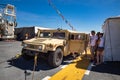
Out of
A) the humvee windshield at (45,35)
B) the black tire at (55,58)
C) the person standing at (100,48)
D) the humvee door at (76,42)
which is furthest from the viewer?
the humvee windshield at (45,35)

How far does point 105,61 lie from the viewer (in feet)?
24.6

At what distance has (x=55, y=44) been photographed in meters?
5.87

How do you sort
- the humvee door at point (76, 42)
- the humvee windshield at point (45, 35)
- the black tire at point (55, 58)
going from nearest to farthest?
1. the black tire at point (55, 58)
2. the humvee door at point (76, 42)
3. the humvee windshield at point (45, 35)

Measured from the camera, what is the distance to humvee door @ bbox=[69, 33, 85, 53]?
23.1ft

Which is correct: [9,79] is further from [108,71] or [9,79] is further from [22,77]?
[108,71]

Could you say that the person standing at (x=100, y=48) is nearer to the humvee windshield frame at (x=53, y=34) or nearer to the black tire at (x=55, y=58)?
the humvee windshield frame at (x=53, y=34)

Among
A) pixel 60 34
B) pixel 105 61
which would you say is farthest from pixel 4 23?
pixel 105 61

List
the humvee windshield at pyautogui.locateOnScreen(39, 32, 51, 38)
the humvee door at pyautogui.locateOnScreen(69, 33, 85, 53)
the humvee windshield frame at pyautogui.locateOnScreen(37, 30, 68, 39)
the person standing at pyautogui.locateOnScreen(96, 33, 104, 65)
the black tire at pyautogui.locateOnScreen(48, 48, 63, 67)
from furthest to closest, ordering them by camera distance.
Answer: the humvee windshield at pyautogui.locateOnScreen(39, 32, 51, 38)
the humvee door at pyautogui.locateOnScreen(69, 33, 85, 53)
the humvee windshield frame at pyautogui.locateOnScreen(37, 30, 68, 39)
the person standing at pyautogui.locateOnScreen(96, 33, 104, 65)
the black tire at pyautogui.locateOnScreen(48, 48, 63, 67)

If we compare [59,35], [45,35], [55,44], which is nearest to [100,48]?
[59,35]

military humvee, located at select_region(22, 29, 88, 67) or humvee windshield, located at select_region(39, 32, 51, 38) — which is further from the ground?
humvee windshield, located at select_region(39, 32, 51, 38)

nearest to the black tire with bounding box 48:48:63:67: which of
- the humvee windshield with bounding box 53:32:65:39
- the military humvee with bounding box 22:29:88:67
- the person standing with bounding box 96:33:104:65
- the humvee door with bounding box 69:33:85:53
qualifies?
the military humvee with bounding box 22:29:88:67

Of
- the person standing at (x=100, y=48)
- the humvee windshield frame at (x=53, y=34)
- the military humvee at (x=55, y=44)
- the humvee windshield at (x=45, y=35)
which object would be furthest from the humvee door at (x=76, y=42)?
the humvee windshield at (x=45, y=35)

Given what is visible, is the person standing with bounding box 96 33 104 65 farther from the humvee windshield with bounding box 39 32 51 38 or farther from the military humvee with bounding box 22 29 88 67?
the humvee windshield with bounding box 39 32 51 38

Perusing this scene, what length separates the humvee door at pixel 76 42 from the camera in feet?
23.1
